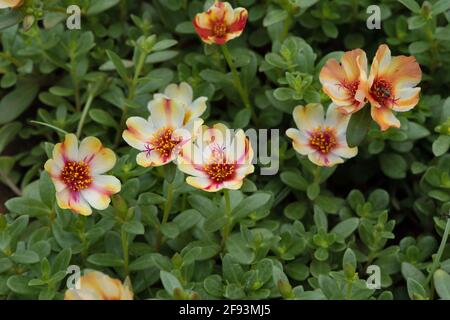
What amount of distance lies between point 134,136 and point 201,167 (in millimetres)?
189

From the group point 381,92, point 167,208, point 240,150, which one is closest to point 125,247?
point 167,208

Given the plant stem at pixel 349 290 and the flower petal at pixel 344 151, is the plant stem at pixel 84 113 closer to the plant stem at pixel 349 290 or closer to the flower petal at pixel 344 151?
the flower petal at pixel 344 151

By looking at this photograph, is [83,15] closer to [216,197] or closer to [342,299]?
[216,197]

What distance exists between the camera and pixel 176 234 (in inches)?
72.7

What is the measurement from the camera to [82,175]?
1767mm

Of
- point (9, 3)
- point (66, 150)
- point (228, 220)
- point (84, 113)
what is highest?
point (9, 3)

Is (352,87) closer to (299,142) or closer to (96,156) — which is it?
(299,142)

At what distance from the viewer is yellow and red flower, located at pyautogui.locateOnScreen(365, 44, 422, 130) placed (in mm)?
1697

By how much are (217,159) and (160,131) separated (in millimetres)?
169

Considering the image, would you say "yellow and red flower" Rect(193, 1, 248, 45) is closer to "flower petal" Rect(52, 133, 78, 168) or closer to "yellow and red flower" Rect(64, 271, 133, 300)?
"flower petal" Rect(52, 133, 78, 168)

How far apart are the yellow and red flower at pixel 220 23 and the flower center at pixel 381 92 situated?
0.35 m

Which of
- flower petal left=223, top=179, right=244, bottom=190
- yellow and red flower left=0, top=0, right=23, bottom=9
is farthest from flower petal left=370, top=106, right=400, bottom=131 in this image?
yellow and red flower left=0, top=0, right=23, bottom=9

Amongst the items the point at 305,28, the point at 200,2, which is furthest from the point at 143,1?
the point at 305,28

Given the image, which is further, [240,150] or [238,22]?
[238,22]
